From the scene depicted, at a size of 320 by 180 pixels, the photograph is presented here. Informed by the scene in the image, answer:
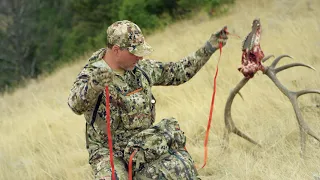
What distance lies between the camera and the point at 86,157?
19.9 feet

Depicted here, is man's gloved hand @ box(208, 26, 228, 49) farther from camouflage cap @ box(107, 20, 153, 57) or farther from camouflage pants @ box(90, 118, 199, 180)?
camouflage pants @ box(90, 118, 199, 180)

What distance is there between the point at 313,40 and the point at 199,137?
3.10 m

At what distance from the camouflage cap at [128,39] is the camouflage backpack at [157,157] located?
526 millimetres

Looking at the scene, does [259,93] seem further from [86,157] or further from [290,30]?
[290,30]

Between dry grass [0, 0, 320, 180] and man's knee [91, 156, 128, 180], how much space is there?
3.62 ft

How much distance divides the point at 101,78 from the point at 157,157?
74 cm

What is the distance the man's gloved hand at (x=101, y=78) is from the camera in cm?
345

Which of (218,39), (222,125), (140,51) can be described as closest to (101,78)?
(140,51)

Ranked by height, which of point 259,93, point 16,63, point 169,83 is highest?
point 169,83

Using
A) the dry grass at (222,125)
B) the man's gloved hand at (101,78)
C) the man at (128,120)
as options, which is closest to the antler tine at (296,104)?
the dry grass at (222,125)

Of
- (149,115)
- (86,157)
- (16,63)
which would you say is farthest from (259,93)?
(16,63)

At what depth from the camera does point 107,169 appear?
385cm

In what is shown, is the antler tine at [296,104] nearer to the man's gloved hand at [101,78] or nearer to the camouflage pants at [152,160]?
the camouflage pants at [152,160]

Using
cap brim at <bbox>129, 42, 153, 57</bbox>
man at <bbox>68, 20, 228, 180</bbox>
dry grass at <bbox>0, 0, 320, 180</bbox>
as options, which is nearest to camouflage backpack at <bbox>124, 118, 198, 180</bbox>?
man at <bbox>68, 20, 228, 180</bbox>
